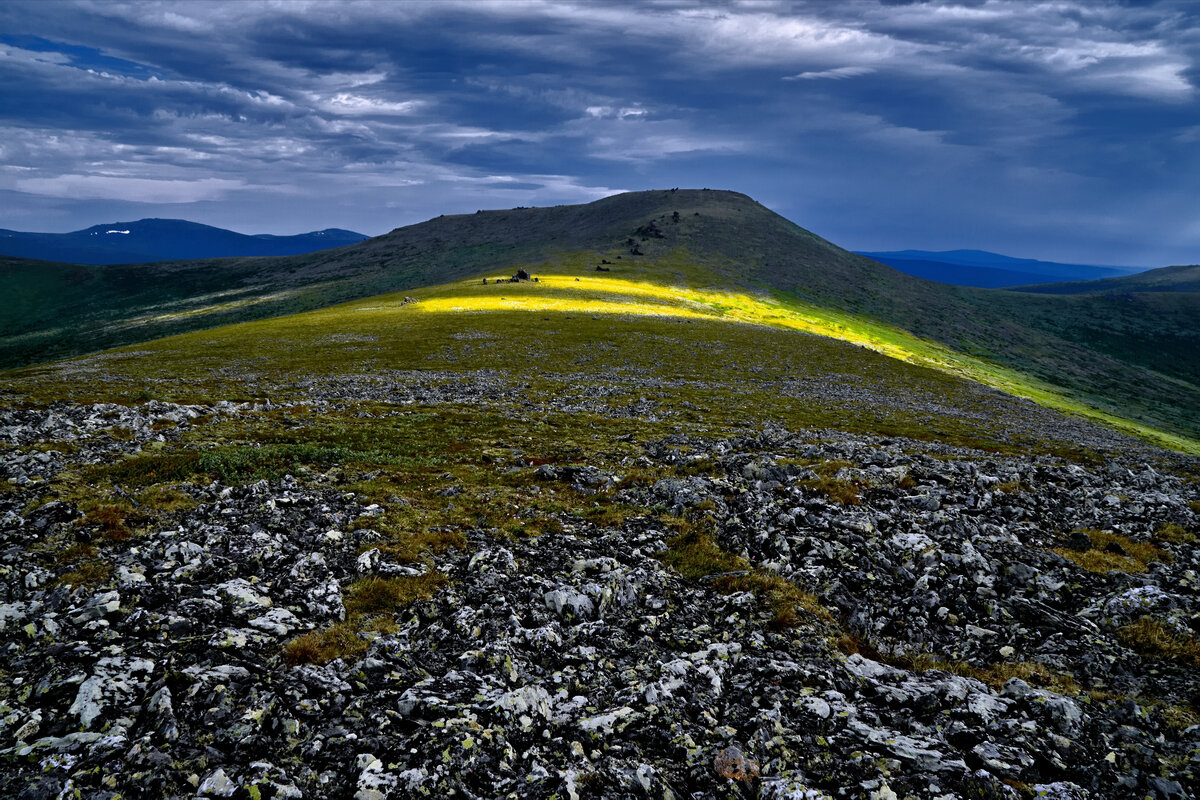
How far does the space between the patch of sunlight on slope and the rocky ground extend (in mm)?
96603

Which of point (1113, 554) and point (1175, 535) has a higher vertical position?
point (1175, 535)

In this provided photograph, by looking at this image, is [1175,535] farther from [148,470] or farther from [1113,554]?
[148,470]

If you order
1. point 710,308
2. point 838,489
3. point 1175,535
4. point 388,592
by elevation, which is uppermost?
point 710,308

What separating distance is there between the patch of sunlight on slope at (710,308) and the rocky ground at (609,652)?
317 feet

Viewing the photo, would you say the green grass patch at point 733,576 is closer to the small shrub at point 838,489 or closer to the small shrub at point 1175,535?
the small shrub at point 838,489

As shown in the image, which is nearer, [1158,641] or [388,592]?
[1158,641]

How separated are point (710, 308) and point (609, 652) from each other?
127898 millimetres

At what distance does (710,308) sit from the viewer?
435 feet

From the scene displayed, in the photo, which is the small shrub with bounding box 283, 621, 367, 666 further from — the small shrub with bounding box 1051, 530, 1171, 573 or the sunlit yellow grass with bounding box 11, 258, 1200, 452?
the sunlit yellow grass with bounding box 11, 258, 1200, 452

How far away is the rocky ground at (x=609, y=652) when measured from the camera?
7875 mm

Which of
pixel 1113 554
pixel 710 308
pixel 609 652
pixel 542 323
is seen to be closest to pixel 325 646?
pixel 609 652

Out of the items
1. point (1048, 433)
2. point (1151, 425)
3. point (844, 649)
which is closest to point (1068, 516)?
point (844, 649)

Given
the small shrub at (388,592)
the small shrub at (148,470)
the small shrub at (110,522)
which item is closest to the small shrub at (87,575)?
the small shrub at (110,522)

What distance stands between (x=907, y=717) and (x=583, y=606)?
22.6ft
